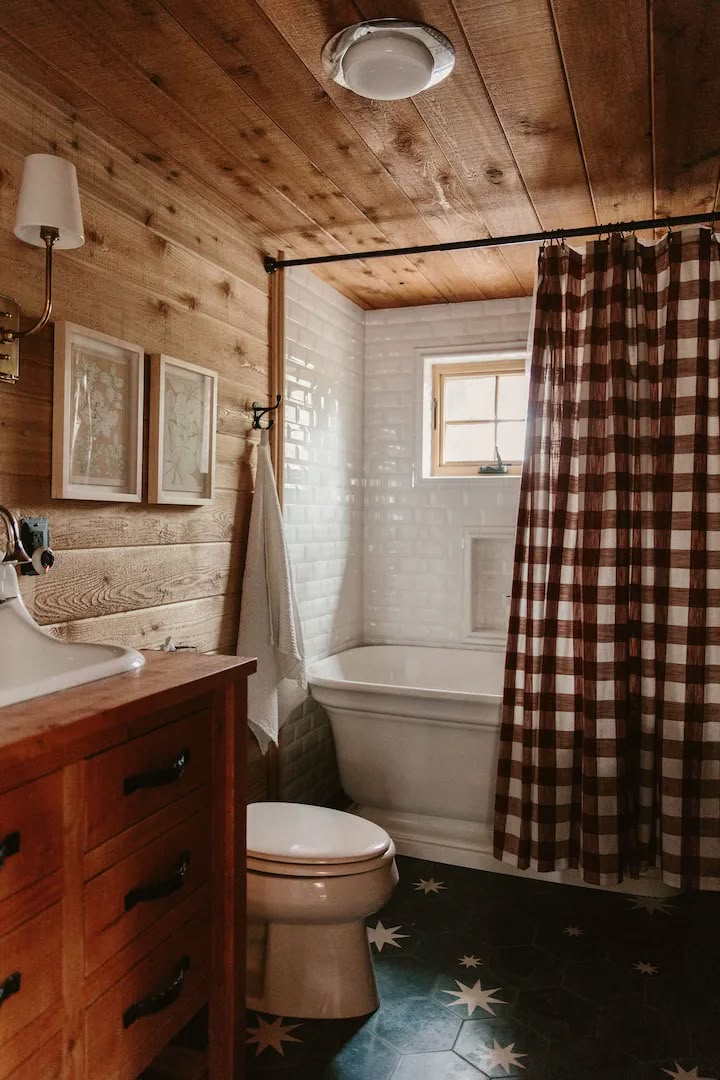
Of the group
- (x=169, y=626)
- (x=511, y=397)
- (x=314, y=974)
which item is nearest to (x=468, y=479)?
(x=511, y=397)

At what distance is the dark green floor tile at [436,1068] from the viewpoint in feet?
6.07

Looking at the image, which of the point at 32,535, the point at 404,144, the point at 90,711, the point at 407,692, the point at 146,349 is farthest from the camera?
the point at 407,692

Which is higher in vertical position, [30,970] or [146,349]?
[146,349]

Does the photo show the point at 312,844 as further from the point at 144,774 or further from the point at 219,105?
the point at 219,105

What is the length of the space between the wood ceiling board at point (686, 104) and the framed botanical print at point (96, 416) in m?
1.45

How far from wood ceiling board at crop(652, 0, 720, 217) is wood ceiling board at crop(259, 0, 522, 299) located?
57 cm

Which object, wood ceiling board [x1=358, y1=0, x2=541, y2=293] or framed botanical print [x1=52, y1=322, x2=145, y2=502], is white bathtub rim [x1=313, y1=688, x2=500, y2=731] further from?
wood ceiling board [x1=358, y1=0, x2=541, y2=293]

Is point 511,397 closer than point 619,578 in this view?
No

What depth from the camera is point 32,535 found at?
6.14 ft

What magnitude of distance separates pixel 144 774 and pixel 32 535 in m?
0.75

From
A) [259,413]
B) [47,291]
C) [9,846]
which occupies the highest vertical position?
[47,291]

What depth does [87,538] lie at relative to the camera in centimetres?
209

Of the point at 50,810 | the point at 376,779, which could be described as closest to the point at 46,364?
the point at 50,810

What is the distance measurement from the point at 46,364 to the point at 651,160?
1.70 m
